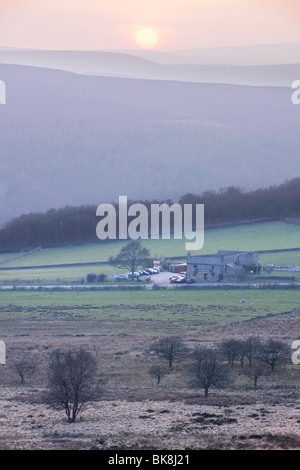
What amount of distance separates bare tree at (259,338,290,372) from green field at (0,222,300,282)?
30.4 metres

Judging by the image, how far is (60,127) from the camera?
16562 centimetres

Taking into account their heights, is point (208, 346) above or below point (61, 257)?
below

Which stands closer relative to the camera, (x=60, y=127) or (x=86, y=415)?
(x=86, y=415)

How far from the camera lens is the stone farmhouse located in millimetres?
52562

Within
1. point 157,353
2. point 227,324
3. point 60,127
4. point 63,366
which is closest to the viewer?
point 63,366

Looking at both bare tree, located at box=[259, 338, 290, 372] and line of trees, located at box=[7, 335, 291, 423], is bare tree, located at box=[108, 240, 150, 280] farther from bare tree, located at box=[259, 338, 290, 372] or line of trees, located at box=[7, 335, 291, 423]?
bare tree, located at box=[259, 338, 290, 372]

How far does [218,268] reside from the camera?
173 ft

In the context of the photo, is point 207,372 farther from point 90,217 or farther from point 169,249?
point 90,217

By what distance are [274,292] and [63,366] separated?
27.6 meters

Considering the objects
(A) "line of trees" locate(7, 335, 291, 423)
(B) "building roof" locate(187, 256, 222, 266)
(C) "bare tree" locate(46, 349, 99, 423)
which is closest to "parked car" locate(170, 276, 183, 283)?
(B) "building roof" locate(187, 256, 222, 266)

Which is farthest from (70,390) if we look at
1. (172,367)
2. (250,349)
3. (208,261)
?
(208,261)

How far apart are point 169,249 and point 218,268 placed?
12722mm
